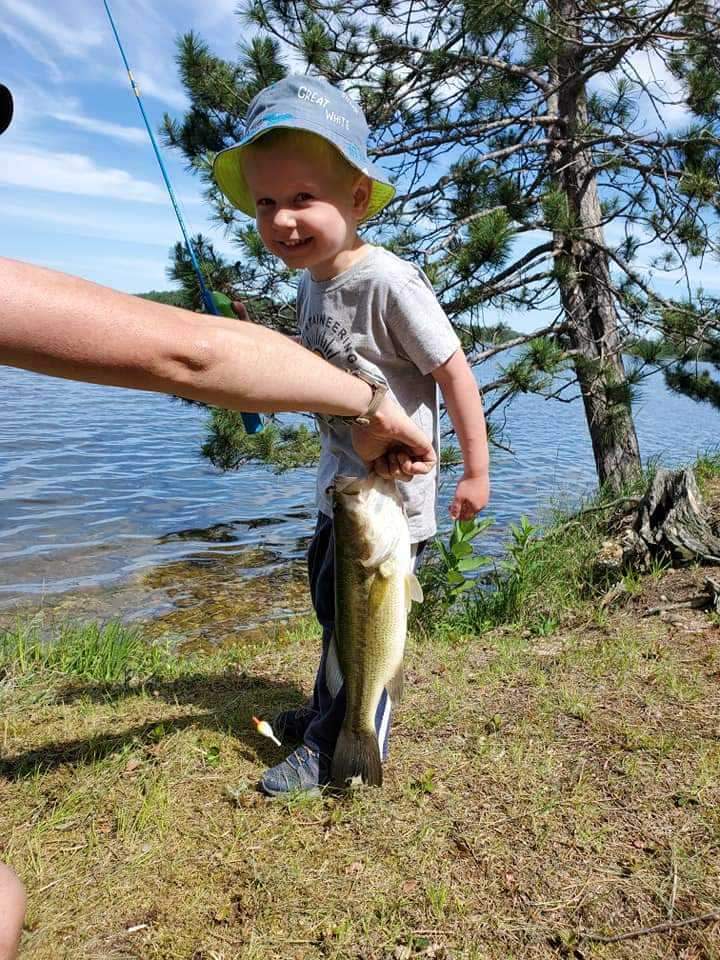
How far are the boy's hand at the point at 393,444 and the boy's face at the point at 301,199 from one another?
80 centimetres

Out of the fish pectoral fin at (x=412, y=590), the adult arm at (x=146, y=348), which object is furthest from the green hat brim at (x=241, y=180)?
the fish pectoral fin at (x=412, y=590)

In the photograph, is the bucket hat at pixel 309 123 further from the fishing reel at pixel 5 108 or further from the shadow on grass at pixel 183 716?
the shadow on grass at pixel 183 716

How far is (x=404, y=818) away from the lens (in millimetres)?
2771

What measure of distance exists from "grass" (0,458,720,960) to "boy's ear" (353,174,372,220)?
7.61 ft

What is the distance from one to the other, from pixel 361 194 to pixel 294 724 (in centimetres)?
240

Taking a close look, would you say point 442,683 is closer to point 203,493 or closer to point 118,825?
point 118,825

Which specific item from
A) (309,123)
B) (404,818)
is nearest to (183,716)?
(404,818)

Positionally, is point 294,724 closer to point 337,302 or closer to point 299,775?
point 299,775

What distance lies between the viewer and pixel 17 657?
14.2ft

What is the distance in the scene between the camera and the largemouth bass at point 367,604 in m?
2.43

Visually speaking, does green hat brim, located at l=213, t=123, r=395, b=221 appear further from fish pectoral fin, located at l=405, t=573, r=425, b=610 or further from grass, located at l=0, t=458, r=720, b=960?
grass, located at l=0, t=458, r=720, b=960

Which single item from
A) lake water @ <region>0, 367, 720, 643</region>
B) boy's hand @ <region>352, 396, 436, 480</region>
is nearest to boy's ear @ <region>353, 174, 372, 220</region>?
boy's hand @ <region>352, 396, 436, 480</region>

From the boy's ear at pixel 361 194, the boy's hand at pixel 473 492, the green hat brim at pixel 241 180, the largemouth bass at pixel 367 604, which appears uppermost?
the green hat brim at pixel 241 180

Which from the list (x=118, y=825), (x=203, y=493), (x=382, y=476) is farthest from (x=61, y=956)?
(x=203, y=493)
